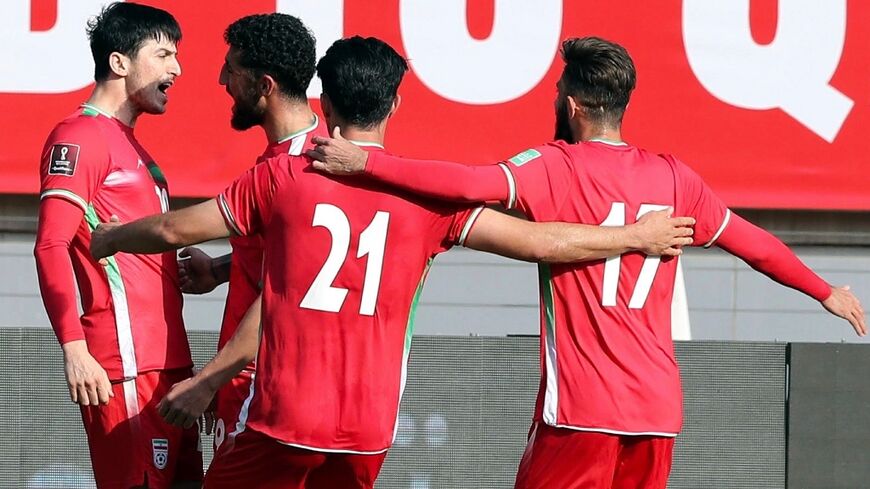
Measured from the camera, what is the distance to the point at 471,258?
8.26 m

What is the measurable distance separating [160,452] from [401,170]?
1359mm

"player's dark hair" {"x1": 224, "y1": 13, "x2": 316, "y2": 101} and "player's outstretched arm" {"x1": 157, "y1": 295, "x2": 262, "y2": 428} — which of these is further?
"player's dark hair" {"x1": 224, "y1": 13, "x2": 316, "y2": 101}

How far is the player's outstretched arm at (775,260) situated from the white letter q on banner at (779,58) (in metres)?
4.21

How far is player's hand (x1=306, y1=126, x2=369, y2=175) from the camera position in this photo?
3.12 m

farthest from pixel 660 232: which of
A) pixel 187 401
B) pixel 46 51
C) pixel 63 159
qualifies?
pixel 46 51

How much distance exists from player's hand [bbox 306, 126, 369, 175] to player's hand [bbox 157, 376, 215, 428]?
0.68m

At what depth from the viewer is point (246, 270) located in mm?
3676

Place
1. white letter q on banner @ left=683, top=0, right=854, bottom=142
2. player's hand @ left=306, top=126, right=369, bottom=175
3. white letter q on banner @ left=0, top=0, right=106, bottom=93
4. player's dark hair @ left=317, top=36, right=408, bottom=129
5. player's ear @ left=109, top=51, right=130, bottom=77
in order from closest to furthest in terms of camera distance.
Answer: player's hand @ left=306, top=126, right=369, bottom=175 < player's dark hair @ left=317, top=36, right=408, bottom=129 < player's ear @ left=109, top=51, right=130, bottom=77 < white letter q on banner @ left=0, top=0, right=106, bottom=93 < white letter q on banner @ left=683, top=0, right=854, bottom=142

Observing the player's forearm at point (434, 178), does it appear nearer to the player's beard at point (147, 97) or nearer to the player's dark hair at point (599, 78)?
the player's dark hair at point (599, 78)

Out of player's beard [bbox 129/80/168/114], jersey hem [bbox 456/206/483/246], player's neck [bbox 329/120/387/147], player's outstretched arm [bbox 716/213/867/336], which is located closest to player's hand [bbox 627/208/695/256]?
player's outstretched arm [bbox 716/213/867/336]

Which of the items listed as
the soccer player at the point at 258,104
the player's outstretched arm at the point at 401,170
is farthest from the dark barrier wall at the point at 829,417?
the player's outstretched arm at the point at 401,170

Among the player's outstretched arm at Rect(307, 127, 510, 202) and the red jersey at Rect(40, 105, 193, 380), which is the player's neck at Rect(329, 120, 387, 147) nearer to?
the player's outstretched arm at Rect(307, 127, 510, 202)

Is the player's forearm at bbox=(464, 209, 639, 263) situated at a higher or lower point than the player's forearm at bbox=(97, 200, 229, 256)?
lower

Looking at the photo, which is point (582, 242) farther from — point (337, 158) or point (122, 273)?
point (122, 273)
